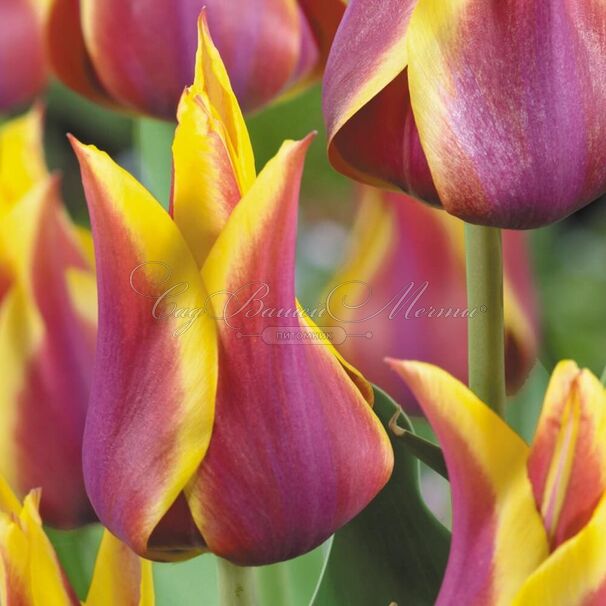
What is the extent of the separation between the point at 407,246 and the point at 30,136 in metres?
0.10

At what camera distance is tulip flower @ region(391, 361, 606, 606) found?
0.19m

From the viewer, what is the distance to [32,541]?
22cm

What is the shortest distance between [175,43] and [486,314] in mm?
104

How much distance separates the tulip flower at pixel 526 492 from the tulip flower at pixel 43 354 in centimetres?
10

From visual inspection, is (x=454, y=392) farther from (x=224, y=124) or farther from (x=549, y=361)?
(x=549, y=361)

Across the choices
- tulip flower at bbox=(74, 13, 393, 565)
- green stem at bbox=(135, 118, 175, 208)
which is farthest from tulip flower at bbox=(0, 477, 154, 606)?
green stem at bbox=(135, 118, 175, 208)

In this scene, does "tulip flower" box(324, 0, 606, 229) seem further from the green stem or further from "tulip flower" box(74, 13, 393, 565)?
the green stem

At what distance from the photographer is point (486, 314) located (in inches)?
9.7

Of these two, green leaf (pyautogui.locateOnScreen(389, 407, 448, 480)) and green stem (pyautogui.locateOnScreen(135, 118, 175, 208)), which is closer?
green leaf (pyautogui.locateOnScreen(389, 407, 448, 480))

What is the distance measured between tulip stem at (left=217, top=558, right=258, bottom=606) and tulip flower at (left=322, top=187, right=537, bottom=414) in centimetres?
7

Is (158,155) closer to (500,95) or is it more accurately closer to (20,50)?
(20,50)

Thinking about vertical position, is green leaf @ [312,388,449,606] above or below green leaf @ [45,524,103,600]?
above

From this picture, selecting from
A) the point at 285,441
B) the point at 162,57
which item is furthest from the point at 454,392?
the point at 162,57

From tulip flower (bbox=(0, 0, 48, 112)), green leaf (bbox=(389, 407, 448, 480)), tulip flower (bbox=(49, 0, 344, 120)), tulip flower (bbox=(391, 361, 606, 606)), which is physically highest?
tulip flower (bbox=(49, 0, 344, 120))
